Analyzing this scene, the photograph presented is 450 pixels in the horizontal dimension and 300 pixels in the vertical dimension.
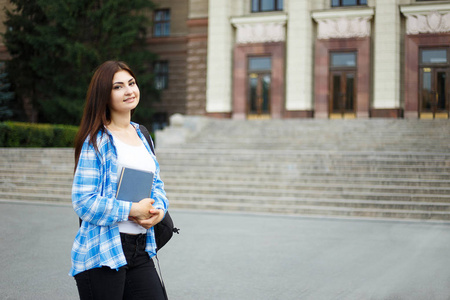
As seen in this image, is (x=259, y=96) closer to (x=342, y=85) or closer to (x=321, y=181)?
(x=342, y=85)

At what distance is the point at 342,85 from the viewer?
26938 millimetres

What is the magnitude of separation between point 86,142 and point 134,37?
2919 cm

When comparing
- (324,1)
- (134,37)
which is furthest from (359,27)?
Answer: (134,37)

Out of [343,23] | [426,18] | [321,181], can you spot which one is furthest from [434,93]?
[321,181]

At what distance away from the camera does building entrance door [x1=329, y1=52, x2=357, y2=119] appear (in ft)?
87.8

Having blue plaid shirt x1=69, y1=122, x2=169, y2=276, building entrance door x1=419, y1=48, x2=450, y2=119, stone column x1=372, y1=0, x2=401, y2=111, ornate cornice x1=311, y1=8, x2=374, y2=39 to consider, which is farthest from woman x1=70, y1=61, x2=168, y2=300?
ornate cornice x1=311, y1=8, x2=374, y2=39

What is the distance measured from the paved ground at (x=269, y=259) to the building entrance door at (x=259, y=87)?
17336 millimetres

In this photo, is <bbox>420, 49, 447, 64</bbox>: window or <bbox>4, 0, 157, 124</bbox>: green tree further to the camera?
<bbox>4, 0, 157, 124</bbox>: green tree

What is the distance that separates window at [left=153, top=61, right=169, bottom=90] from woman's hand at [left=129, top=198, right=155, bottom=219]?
31.9 m

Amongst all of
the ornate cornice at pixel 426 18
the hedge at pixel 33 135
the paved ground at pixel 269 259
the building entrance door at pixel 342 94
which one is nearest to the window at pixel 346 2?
the ornate cornice at pixel 426 18

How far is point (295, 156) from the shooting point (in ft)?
50.9

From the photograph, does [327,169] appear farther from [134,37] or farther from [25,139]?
[134,37]

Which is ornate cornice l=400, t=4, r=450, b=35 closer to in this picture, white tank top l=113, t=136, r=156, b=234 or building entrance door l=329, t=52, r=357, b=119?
building entrance door l=329, t=52, r=357, b=119

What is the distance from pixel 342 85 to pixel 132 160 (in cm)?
2515
